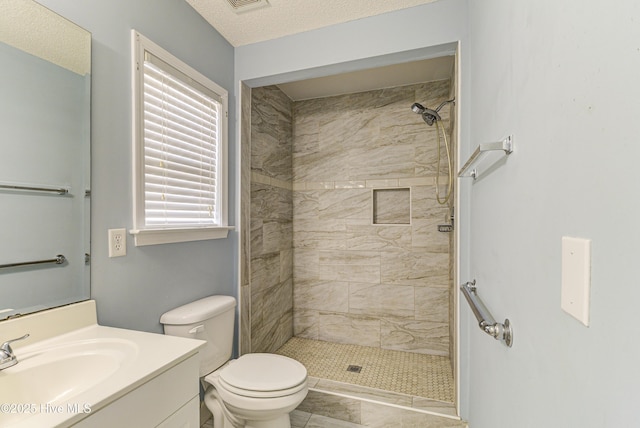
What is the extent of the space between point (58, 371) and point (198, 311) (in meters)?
0.65

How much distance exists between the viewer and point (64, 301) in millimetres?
1108

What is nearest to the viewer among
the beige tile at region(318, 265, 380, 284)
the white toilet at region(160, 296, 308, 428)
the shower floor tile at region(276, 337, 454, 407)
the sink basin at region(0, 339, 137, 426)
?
the sink basin at region(0, 339, 137, 426)

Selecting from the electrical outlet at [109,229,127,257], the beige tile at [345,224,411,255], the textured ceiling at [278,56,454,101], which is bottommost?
the beige tile at [345,224,411,255]

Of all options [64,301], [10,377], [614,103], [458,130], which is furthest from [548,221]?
[64,301]

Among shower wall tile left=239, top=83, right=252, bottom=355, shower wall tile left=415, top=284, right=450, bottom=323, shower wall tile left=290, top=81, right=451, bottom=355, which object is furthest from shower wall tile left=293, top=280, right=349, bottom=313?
shower wall tile left=239, top=83, right=252, bottom=355

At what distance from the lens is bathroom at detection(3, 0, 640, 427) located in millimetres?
385

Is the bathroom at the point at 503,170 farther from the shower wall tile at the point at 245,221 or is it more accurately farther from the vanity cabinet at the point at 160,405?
the vanity cabinet at the point at 160,405

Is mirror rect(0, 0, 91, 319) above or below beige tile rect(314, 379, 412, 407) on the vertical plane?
above

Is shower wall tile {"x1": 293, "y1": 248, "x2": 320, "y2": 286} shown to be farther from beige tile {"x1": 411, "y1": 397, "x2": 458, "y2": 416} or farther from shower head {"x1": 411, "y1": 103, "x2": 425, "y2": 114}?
shower head {"x1": 411, "y1": 103, "x2": 425, "y2": 114}

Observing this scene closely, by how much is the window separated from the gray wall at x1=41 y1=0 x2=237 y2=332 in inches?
2.0

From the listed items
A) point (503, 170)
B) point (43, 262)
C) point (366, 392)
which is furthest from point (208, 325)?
point (503, 170)

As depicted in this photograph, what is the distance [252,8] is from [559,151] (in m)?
1.81

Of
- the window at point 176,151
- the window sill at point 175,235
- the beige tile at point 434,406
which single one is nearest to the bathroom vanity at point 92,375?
the window sill at point 175,235

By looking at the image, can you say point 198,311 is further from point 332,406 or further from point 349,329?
point 349,329
